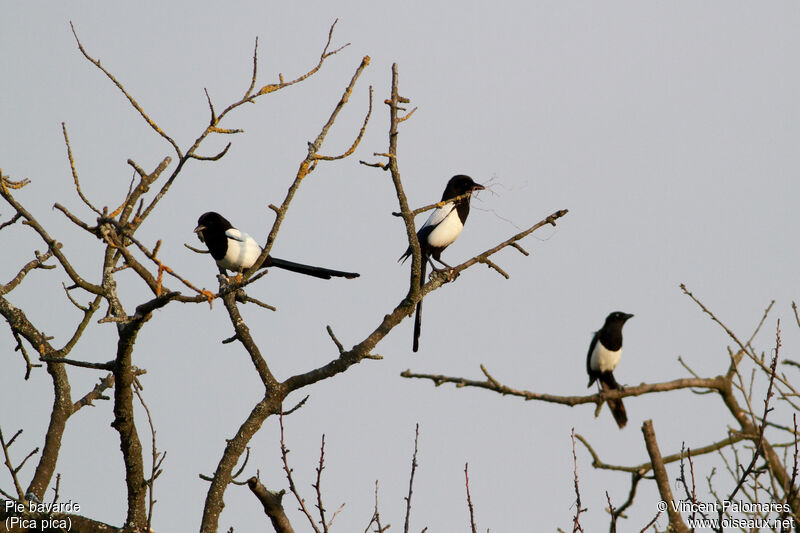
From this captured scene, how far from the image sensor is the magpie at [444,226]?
5.95 m

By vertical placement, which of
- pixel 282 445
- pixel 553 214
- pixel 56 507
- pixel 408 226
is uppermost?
pixel 553 214

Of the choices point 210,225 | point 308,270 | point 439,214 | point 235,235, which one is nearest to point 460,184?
point 439,214

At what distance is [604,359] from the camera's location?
229 inches

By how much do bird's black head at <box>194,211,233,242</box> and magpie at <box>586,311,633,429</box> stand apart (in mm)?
2638

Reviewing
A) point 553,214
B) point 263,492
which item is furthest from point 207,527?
point 553,214

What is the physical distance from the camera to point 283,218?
3057 mm

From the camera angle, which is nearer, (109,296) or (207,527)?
(109,296)

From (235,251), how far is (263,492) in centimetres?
286

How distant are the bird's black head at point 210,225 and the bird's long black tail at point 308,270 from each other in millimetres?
406

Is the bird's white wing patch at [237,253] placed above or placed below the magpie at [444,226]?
below

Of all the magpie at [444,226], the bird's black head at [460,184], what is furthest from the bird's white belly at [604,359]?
the bird's black head at [460,184]

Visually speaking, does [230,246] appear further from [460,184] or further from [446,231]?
[460,184]

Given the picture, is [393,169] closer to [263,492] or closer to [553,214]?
[553,214]

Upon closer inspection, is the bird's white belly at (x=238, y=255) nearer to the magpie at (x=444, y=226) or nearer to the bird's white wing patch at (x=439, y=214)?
the magpie at (x=444, y=226)
